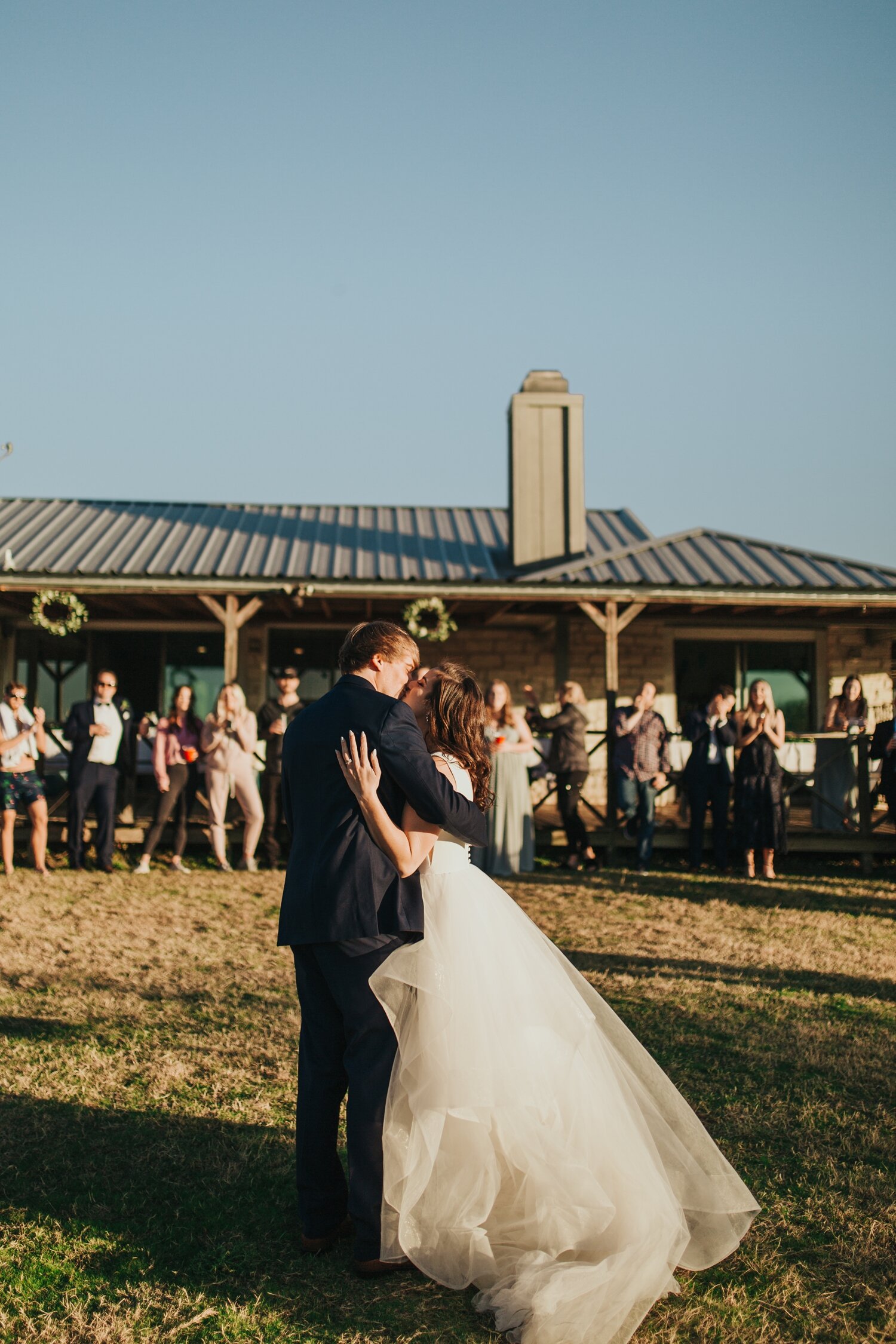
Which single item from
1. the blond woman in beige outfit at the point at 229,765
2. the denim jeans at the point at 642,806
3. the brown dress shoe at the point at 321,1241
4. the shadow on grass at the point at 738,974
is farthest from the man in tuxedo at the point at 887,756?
the brown dress shoe at the point at 321,1241

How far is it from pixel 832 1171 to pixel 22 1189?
260cm

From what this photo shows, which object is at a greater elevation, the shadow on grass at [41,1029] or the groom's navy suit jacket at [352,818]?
the groom's navy suit jacket at [352,818]

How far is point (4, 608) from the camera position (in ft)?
41.0

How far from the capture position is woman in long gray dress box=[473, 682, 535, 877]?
28.8 feet

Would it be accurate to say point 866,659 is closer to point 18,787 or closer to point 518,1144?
point 18,787

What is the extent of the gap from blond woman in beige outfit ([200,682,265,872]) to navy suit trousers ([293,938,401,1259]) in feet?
21.8

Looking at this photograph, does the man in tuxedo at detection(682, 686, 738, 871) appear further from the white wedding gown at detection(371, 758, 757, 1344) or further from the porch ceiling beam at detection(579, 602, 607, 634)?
the white wedding gown at detection(371, 758, 757, 1344)

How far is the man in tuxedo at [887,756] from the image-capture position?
8836mm

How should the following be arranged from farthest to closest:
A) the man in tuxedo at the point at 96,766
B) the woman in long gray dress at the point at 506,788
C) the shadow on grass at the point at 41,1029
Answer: the man in tuxedo at the point at 96,766
the woman in long gray dress at the point at 506,788
the shadow on grass at the point at 41,1029

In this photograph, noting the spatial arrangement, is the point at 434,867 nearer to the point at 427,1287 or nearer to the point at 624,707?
the point at 427,1287

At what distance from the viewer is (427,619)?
1064cm

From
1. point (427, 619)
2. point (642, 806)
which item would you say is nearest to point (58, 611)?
point (427, 619)

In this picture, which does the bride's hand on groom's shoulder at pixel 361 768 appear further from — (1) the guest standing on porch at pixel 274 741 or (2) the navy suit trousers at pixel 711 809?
(2) the navy suit trousers at pixel 711 809

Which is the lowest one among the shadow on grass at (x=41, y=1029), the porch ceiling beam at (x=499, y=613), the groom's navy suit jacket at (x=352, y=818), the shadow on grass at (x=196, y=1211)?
the shadow on grass at (x=196, y=1211)
